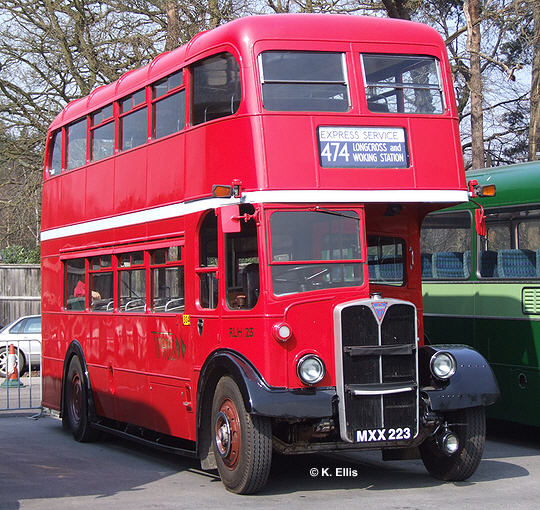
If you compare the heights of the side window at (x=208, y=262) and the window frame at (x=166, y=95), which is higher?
the window frame at (x=166, y=95)

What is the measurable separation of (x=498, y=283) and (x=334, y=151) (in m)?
4.04

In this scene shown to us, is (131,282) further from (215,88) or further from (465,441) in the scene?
(465,441)

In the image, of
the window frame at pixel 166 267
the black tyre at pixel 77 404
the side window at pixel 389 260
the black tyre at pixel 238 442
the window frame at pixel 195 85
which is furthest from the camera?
the black tyre at pixel 77 404

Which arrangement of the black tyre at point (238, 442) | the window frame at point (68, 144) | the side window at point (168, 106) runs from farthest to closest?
the window frame at point (68, 144)
the side window at point (168, 106)
the black tyre at point (238, 442)

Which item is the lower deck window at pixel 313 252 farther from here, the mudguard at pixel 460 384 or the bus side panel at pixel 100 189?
the bus side panel at pixel 100 189

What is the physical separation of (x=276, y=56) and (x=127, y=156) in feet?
11.6

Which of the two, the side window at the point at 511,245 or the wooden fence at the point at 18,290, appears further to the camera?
the wooden fence at the point at 18,290

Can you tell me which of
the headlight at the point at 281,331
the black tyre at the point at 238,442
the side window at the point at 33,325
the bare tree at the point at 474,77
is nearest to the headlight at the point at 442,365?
the headlight at the point at 281,331

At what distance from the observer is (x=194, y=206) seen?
35.9ft

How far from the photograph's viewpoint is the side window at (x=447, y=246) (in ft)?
44.9

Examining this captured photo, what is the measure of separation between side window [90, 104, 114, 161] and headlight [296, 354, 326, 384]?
5.32 m

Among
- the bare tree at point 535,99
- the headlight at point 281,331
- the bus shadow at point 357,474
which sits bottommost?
the bus shadow at point 357,474

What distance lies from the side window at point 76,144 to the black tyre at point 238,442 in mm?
5909

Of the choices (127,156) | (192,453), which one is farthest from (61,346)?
(192,453)
